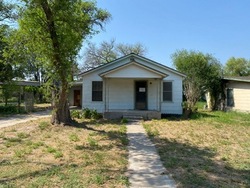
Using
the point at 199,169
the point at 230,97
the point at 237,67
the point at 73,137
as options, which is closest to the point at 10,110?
the point at 73,137

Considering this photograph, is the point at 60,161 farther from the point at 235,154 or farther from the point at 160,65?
the point at 160,65

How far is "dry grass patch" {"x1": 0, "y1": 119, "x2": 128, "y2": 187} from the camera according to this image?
4766mm

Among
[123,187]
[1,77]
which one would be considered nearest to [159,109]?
[123,187]

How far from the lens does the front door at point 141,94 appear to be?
1753 centimetres

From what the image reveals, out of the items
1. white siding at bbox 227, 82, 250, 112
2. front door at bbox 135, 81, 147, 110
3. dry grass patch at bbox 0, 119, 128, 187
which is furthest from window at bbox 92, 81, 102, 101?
white siding at bbox 227, 82, 250, 112

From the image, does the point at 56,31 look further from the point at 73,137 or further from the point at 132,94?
the point at 132,94

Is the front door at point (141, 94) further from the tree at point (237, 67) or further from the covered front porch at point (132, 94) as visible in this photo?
the tree at point (237, 67)

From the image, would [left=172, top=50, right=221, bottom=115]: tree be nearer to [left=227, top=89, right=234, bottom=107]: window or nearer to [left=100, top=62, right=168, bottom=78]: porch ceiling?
[left=227, top=89, right=234, bottom=107]: window

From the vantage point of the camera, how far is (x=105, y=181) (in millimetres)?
4770

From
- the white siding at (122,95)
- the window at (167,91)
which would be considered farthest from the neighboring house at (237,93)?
the white siding at (122,95)

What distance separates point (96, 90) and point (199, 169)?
12.5 meters

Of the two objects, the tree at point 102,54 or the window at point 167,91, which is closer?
the window at point 167,91

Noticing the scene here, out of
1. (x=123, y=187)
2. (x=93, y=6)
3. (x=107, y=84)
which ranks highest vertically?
(x=93, y=6)

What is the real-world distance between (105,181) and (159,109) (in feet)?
39.9
